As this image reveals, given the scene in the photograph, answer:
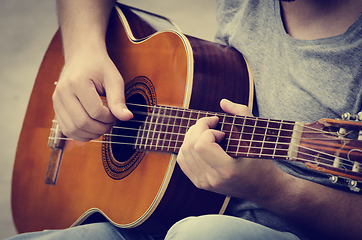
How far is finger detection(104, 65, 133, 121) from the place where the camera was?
795mm

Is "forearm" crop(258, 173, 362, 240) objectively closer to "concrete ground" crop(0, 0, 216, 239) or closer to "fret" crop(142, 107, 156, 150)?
"fret" crop(142, 107, 156, 150)

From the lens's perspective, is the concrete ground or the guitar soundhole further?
the concrete ground

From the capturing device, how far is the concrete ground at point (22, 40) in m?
2.20

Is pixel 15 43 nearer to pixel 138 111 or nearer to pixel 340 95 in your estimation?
pixel 138 111

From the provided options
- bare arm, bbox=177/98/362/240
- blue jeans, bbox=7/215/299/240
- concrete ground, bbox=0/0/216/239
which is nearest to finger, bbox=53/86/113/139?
bare arm, bbox=177/98/362/240

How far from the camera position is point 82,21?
105 cm

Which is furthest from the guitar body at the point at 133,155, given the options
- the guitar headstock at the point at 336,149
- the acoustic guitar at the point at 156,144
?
the guitar headstock at the point at 336,149

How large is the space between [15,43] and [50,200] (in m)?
2.14

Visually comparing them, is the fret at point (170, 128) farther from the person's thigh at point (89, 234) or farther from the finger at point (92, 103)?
the person's thigh at point (89, 234)

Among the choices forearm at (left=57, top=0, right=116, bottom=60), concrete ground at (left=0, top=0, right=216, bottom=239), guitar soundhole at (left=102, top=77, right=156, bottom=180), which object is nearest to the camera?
guitar soundhole at (left=102, top=77, right=156, bottom=180)

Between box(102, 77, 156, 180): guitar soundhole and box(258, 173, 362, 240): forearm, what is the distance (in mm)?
433

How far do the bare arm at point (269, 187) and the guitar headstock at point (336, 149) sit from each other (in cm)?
13

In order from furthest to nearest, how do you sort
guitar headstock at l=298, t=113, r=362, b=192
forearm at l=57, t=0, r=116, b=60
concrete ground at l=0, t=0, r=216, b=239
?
1. concrete ground at l=0, t=0, r=216, b=239
2. forearm at l=57, t=0, r=116, b=60
3. guitar headstock at l=298, t=113, r=362, b=192

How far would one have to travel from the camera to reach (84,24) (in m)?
1.04
